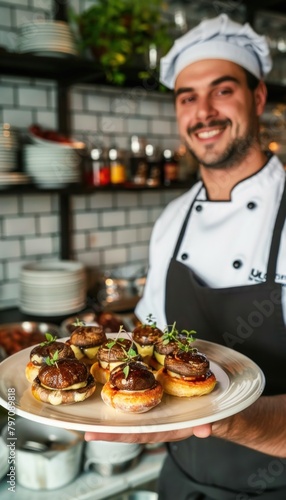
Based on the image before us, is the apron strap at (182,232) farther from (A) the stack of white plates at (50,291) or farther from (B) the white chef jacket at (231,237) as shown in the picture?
(A) the stack of white plates at (50,291)

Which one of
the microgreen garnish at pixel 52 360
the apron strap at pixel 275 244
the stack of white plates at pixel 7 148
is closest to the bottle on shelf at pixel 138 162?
the stack of white plates at pixel 7 148

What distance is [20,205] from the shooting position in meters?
3.02

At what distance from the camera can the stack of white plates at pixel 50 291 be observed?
2734 mm

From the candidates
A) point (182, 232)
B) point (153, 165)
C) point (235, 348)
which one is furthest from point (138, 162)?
point (235, 348)

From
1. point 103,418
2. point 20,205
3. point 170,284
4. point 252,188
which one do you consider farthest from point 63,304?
point 103,418

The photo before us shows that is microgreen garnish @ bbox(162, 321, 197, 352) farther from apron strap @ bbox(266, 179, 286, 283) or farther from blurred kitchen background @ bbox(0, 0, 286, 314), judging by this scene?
blurred kitchen background @ bbox(0, 0, 286, 314)

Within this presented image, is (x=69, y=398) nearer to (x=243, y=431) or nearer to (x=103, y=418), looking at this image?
(x=103, y=418)

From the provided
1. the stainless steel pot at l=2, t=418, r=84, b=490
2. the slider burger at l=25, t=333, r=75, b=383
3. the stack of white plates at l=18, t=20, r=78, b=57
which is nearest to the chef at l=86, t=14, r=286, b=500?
the stainless steel pot at l=2, t=418, r=84, b=490

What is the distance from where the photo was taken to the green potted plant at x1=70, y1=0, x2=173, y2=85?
2826 mm

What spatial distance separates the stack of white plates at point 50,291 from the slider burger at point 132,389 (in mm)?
1575

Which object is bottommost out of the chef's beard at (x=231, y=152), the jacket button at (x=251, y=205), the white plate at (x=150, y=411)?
the white plate at (x=150, y=411)

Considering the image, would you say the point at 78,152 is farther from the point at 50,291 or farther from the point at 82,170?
the point at 50,291

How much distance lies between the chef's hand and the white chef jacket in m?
0.59

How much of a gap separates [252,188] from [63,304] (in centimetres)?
133
